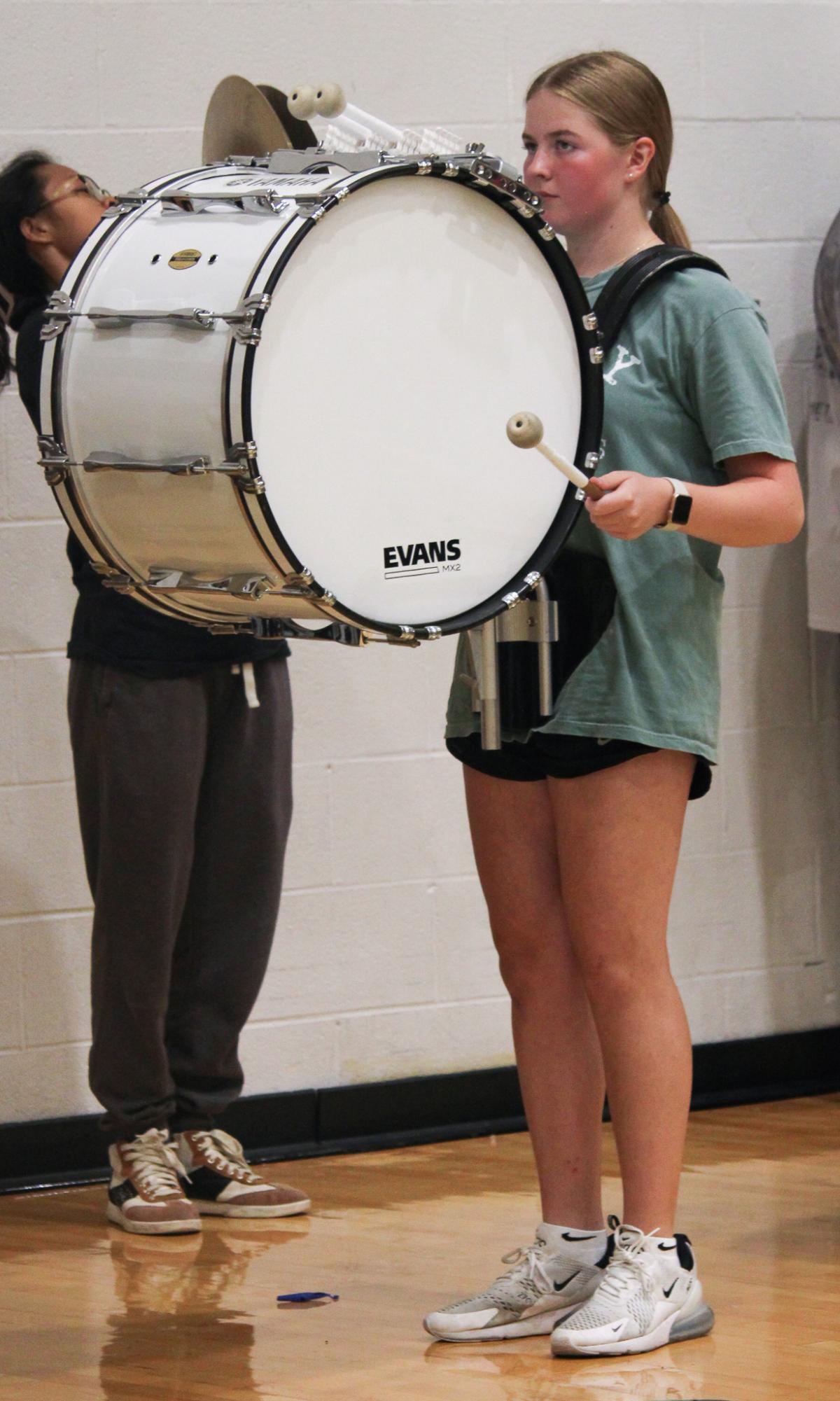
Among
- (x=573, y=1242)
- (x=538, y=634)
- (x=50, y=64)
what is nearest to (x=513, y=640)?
(x=538, y=634)

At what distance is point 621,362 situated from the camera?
87.9 inches

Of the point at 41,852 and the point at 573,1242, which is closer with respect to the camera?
the point at 573,1242

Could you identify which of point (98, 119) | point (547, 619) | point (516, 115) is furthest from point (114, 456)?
point (516, 115)

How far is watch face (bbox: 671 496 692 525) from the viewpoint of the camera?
2076mm

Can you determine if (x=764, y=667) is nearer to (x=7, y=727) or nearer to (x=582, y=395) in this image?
(x=7, y=727)

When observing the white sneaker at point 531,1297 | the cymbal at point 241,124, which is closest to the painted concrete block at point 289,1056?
the white sneaker at point 531,1297

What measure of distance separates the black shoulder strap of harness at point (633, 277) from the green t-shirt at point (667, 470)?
1cm

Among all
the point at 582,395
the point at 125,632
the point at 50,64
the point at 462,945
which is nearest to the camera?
the point at 582,395

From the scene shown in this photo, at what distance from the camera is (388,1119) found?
11.3 feet

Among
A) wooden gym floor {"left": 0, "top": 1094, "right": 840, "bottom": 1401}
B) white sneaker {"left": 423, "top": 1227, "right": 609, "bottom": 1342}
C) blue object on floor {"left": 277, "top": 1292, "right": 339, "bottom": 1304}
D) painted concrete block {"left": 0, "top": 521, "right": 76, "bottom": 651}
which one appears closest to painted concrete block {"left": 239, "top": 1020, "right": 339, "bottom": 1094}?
wooden gym floor {"left": 0, "top": 1094, "right": 840, "bottom": 1401}

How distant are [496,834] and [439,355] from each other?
22.2 inches

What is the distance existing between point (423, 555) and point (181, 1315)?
40.7 inches

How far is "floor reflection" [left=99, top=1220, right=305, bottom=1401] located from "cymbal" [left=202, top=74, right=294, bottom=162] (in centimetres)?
145

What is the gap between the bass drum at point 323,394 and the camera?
2.03 metres
